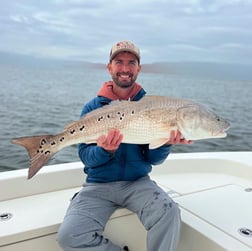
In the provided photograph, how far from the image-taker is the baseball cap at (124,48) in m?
2.65

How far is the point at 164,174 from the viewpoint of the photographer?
11.7 feet

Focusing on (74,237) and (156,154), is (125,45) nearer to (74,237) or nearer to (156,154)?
(156,154)

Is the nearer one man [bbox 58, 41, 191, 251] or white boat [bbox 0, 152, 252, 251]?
man [bbox 58, 41, 191, 251]

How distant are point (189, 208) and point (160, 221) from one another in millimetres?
524

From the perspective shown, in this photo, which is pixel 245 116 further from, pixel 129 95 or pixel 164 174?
pixel 129 95

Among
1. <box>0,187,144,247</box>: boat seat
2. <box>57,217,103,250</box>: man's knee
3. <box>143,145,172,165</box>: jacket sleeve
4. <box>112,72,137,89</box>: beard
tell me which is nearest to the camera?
<box>57,217,103,250</box>: man's knee

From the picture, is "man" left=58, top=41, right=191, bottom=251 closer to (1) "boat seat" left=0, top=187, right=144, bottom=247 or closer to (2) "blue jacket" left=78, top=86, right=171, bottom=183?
(2) "blue jacket" left=78, top=86, right=171, bottom=183

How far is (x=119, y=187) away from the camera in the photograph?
98.0 inches

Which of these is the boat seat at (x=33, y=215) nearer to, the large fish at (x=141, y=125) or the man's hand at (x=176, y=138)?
the large fish at (x=141, y=125)

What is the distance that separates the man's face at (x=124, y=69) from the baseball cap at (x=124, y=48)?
0.09 feet

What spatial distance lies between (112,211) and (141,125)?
68cm

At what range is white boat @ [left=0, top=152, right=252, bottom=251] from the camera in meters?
2.24

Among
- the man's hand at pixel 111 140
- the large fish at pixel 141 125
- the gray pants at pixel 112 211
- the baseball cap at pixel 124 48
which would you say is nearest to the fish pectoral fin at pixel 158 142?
the large fish at pixel 141 125

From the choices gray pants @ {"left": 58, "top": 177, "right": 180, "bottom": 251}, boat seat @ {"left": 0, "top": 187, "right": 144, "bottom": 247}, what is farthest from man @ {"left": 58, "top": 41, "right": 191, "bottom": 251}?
boat seat @ {"left": 0, "top": 187, "right": 144, "bottom": 247}
